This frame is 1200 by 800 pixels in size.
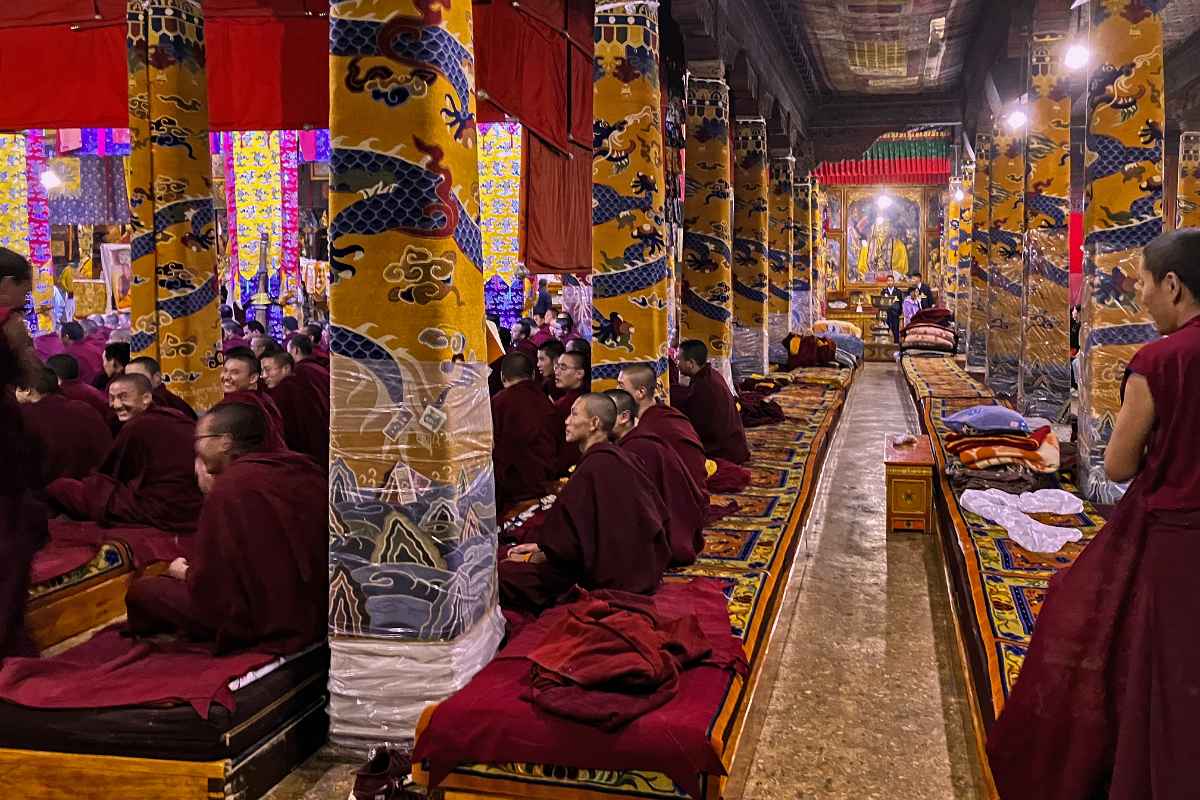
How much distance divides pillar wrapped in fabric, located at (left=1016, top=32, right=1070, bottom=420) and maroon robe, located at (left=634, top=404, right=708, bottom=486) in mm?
4648

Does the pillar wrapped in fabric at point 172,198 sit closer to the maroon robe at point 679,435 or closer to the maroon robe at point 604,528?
the maroon robe at point 679,435

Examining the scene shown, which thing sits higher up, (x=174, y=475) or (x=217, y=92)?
(x=217, y=92)

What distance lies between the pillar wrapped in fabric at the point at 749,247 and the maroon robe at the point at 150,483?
8914 mm

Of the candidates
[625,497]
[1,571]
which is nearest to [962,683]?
[625,497]

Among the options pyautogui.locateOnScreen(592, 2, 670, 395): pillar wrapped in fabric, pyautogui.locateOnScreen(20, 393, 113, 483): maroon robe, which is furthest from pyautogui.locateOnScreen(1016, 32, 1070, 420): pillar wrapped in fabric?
pyautogui.locateOnScreen(20, 393, 113, 483): maroon robe

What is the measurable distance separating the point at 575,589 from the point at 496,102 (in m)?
3.19

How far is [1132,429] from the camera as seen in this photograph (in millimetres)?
2396

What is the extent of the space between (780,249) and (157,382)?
12275 millimetres

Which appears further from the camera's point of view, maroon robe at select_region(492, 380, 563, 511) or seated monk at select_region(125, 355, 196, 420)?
maroon robe at select_region(492, 380, 563, 511)

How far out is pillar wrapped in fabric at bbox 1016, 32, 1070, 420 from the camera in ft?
29.3

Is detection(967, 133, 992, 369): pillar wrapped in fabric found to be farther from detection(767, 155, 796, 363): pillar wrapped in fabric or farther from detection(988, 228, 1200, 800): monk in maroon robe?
detection(988, 228, 1200, 800): monk in maroon robe

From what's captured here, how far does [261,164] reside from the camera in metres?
13.6

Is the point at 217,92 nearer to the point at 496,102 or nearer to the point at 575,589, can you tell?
the point at 496,102

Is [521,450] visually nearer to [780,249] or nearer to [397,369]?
[397,369]
